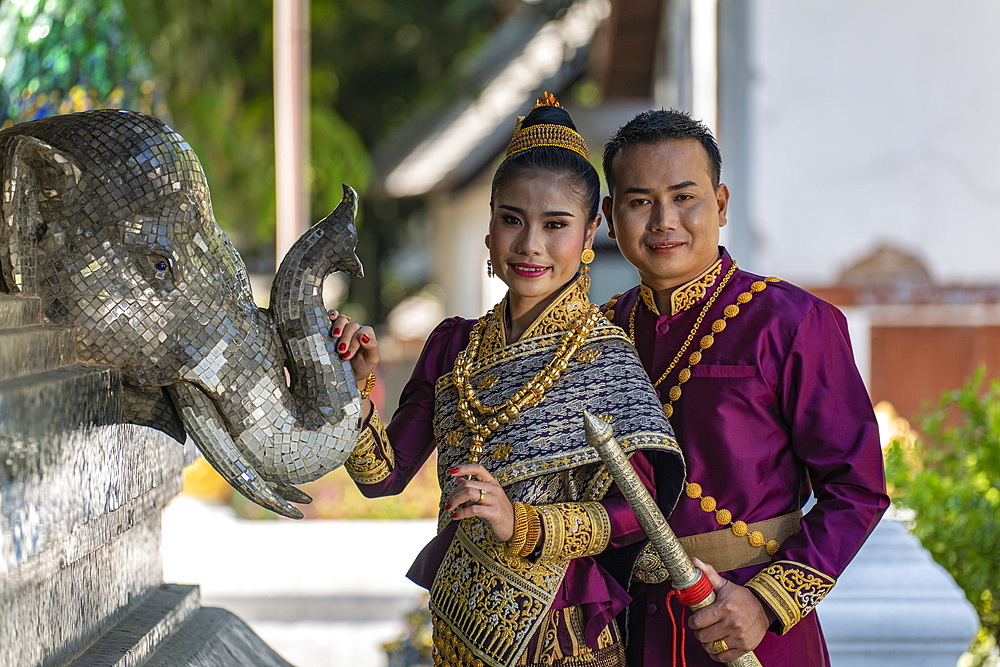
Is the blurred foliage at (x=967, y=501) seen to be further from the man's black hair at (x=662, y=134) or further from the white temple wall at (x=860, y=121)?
the man's black hair at (x=662, y=134)

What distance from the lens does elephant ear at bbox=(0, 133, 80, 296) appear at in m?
1.00

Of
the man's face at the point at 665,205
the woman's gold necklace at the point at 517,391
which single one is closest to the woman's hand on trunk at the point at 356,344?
the woman's gold necklace at the point at 517,391

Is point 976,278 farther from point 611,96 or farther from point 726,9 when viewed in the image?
point 611,96

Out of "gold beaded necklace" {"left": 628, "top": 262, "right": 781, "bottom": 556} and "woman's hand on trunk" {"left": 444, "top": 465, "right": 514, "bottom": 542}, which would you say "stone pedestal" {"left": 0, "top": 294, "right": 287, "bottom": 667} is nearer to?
"woman's hand on trunk" {"left": 444, "top": 465, "right": 514, "bottom": 542}

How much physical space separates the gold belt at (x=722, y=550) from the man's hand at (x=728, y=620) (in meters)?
0.13

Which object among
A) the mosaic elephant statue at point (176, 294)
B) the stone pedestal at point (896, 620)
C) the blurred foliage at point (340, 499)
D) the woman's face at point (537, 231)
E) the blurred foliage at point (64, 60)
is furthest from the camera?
the blurred foliage at point (340, 499)

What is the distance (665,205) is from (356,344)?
516 millimetres

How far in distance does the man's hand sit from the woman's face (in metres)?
0.43

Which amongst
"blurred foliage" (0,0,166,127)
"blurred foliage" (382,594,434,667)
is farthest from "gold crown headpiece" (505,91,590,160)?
"blurred foliage" (382,594,434,667)

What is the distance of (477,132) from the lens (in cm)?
940

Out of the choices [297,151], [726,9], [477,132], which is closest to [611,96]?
[477,132]

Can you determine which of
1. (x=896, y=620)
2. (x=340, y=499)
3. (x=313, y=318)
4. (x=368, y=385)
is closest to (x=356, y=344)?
(x=313, y=318)

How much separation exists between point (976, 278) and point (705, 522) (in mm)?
2439

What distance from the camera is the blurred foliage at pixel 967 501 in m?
2.96
